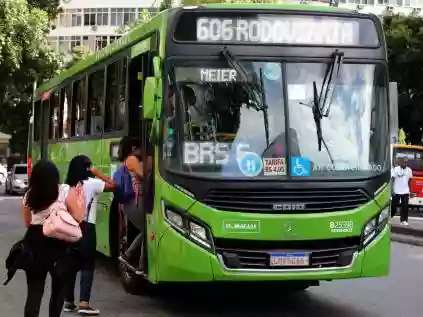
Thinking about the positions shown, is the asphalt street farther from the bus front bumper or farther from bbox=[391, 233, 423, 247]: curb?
bbox=[391, 233, 423, 247]: curb

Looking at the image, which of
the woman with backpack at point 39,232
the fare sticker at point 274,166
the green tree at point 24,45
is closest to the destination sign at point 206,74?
the fare sticker at point 274,166

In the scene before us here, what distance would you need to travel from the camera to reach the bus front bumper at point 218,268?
24.5 ft

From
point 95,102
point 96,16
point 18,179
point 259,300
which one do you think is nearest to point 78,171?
point 259,300

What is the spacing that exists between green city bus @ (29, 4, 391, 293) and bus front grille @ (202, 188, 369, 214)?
1cm

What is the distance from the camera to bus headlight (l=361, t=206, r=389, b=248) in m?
7.82

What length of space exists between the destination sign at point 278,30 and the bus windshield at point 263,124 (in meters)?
0.28

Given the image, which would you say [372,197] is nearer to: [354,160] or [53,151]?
[354,160]

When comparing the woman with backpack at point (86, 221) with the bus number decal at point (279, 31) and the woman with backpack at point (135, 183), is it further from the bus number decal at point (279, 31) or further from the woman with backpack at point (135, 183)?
the bus number decal at point (279, 31)

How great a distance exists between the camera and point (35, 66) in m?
28.9

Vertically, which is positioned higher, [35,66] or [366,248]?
[35,66]

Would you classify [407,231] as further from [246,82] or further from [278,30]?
[246,82]

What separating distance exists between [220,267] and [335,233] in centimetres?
121

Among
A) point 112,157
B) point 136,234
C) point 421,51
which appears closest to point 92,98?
point 112,157

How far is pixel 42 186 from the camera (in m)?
6.43
